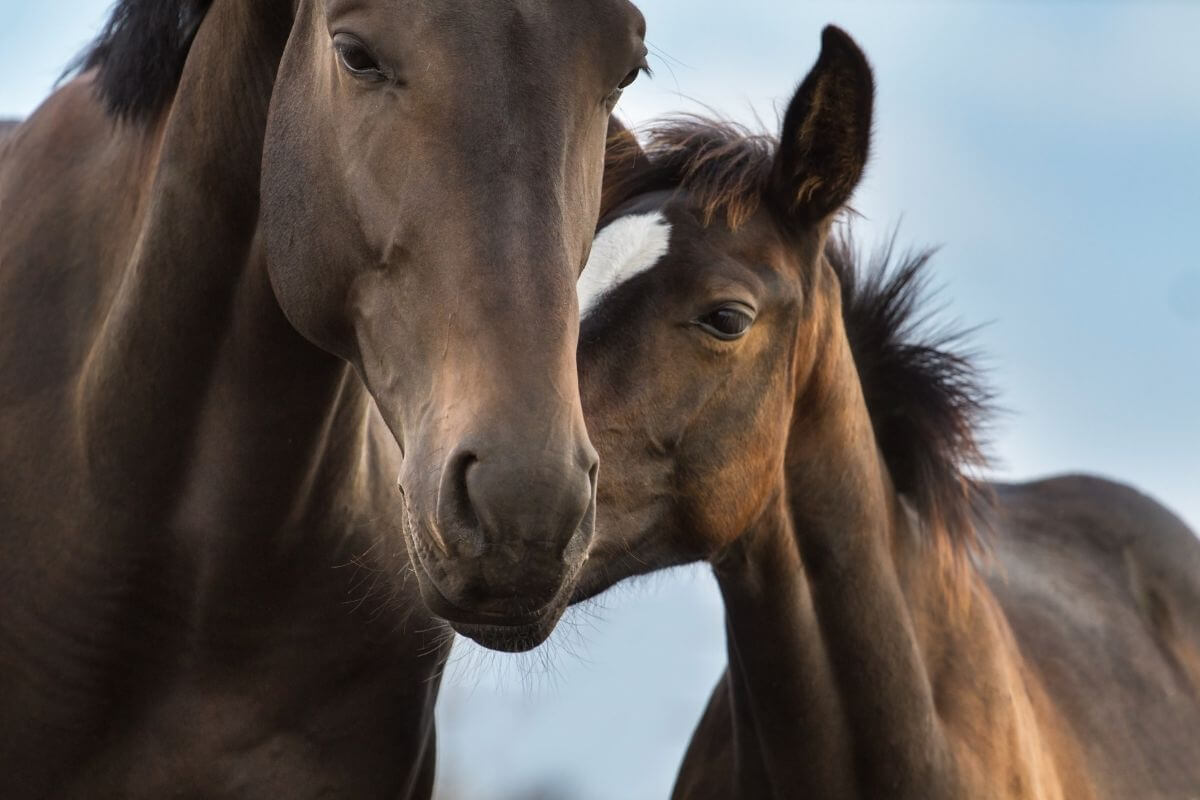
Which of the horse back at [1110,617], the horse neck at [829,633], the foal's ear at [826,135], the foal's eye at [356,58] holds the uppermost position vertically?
the foal's eye at [356,58]

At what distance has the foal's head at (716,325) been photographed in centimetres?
346

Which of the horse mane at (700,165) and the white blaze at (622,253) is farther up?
the horse mane at (700,165)

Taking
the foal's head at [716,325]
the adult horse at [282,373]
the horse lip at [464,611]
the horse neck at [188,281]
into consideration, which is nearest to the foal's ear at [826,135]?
the foal's head at [716,325]

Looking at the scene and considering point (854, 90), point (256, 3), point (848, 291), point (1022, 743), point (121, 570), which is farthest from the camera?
point (848, 291)

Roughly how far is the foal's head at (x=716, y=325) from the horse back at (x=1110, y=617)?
1308 millimetres

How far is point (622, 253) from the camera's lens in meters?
3.59

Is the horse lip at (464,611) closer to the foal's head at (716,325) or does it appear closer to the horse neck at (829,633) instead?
the foal's head at (716,325)

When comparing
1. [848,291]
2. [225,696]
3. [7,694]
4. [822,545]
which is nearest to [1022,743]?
[822,545]

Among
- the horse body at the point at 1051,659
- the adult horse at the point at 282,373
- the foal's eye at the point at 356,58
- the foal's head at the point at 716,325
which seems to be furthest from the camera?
the horse body at the point at 1051,659

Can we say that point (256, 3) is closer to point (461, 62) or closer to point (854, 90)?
point (461, 62)

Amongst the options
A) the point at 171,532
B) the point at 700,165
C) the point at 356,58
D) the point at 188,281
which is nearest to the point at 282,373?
the point at 188,281

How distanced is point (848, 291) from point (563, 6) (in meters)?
2.21

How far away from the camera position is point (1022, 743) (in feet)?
12.8

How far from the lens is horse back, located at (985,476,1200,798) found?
14.6 ft
